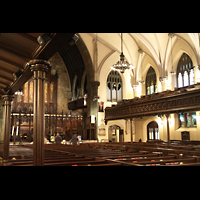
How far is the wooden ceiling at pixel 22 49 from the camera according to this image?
427 centimetres

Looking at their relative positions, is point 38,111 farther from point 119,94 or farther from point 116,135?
point 116,135

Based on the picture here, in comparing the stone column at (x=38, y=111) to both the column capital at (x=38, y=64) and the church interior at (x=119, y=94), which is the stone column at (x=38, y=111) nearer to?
the column capital at (x=38, y=64)

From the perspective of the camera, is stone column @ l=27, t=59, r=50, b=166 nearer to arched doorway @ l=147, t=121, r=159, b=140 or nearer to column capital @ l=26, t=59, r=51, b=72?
column capital @ l=26, t=59, r=51, b=72

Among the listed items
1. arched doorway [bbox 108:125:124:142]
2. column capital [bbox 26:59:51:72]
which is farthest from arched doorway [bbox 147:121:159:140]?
column capital [bbox 26:59:51:72]

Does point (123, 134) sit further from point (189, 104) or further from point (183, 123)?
point (189, 104)

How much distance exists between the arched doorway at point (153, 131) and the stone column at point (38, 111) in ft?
72.0

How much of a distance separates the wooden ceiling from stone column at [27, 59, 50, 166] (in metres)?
0.20

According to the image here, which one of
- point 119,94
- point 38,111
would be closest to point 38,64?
point 38,111

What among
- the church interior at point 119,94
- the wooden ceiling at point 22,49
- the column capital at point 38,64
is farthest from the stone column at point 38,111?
the church interior at point 119,94

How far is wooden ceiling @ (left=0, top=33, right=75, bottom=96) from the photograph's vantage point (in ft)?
14.0

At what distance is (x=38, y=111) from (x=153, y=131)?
22401 mm

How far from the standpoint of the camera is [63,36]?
3.95m
